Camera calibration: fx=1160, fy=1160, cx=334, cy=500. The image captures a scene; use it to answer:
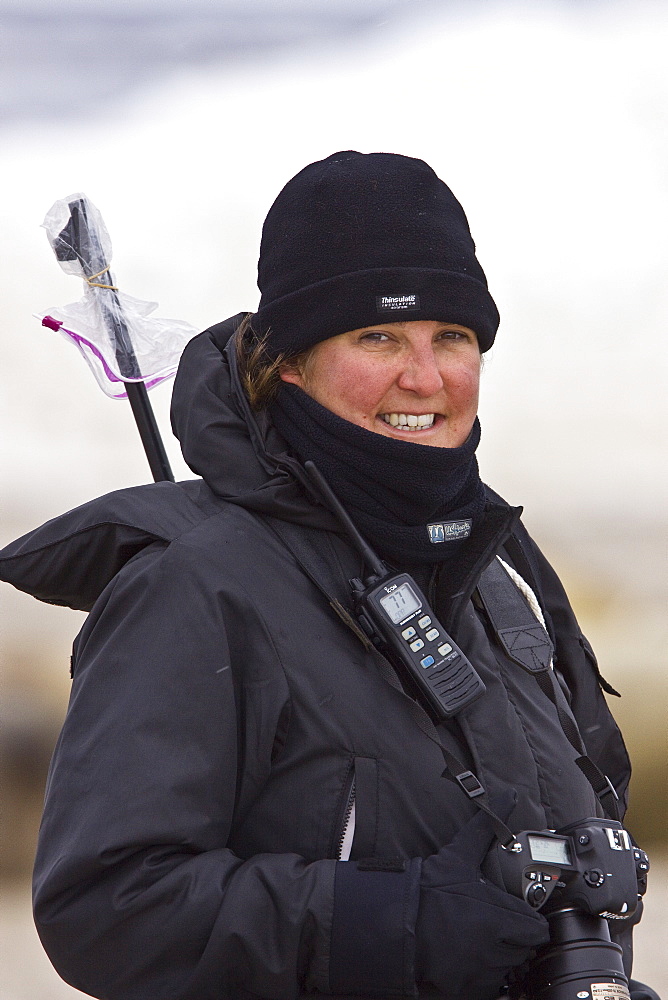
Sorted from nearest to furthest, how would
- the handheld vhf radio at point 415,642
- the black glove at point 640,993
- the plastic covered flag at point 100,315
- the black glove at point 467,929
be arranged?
the black glove at point 467,929, the handheld vhf radio at point 415,642, the black glove at point 640,993, the plastic covered flag at point 100,315

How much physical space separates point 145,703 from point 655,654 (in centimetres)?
246

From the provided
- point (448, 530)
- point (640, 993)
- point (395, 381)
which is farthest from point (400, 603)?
point (640, 993)

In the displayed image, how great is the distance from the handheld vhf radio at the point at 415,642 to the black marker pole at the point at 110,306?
0.58 meters

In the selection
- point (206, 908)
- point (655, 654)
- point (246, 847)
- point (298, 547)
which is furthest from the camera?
point (655, 654)

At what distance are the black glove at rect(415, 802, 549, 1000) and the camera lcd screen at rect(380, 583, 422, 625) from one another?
0.27 m

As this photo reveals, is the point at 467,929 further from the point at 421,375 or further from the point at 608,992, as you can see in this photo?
the point at 421,375

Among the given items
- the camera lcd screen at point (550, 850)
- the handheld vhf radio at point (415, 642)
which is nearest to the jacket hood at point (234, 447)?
the handheld vhf radio at point (415, 642)

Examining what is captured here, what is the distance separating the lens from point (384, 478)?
54.6 inches

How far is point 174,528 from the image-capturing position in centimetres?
132

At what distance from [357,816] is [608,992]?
0.31 meters

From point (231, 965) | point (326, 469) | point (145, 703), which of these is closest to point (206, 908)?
point (231, 965)

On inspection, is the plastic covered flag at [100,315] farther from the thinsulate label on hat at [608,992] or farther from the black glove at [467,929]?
the thinsulate label on hat at [608,992]

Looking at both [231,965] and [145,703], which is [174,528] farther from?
[231,965]

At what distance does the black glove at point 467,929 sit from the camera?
1.13 metres
